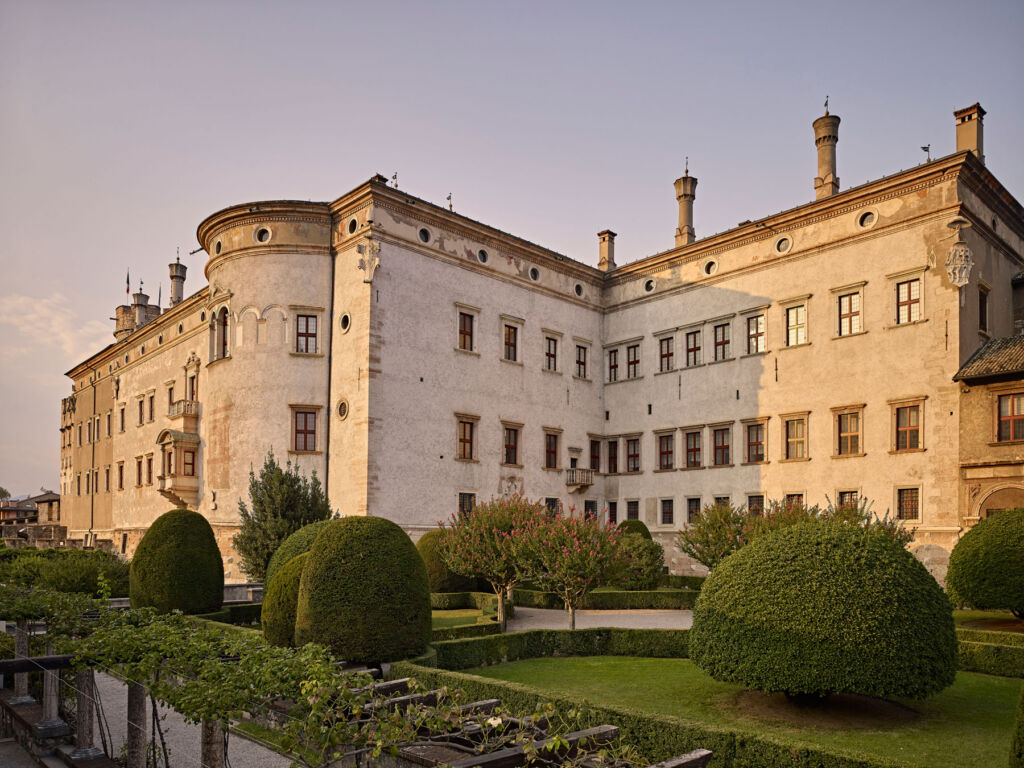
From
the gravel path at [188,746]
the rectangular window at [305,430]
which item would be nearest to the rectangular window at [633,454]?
the rectangular window at [305,430]

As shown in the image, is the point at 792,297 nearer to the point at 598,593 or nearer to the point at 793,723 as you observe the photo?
the point at 598,593

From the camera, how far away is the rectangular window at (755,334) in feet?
96.2

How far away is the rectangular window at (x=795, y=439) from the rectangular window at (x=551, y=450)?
933cm

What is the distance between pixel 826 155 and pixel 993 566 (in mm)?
18250

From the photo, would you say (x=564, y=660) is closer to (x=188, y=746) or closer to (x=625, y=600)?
(x=188, y=746)

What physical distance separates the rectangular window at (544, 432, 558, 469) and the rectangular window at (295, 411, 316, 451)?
959cm

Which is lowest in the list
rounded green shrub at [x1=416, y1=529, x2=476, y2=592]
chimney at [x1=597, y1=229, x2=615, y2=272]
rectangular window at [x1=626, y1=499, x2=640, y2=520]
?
rounded green shrub at [x1=416, y1=529, x2=476, y2=592]

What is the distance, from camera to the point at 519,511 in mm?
19156

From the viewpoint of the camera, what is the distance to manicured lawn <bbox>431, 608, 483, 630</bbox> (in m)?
18.0

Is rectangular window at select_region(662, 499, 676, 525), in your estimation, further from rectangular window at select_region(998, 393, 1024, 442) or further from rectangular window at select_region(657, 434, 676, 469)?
rectangular window at select_region(998, 393, 1024, 442)

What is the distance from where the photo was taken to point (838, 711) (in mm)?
9562

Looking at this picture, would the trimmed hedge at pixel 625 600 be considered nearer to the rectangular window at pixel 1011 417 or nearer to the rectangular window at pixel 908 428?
the rectangular window at pixel 908 428

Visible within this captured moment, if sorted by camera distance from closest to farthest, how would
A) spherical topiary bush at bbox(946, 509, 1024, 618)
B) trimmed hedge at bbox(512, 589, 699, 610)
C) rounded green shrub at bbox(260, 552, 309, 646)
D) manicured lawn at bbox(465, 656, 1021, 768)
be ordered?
manicured lawn at bbox(465, 656, 1021, 768), rounded green shrub at bbox(260, 552, 309, 646), spherical topiary bush at bbox(946, 509, 1024, 618), trimmed hedge at bbox(512, 589, 699, 610)

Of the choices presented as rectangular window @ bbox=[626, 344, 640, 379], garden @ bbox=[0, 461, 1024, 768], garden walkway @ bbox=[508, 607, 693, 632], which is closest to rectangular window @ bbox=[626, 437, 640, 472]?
rectangular window @ bbox=[626, 344, 640, 379]
